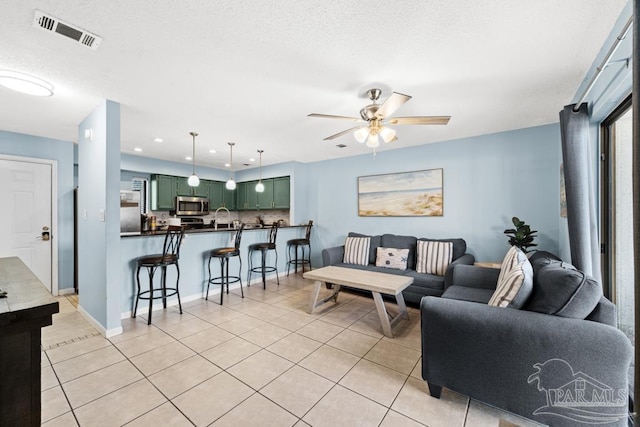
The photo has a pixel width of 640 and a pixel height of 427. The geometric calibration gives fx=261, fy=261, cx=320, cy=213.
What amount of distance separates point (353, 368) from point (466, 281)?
1.73m

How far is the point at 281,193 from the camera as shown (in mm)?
6148

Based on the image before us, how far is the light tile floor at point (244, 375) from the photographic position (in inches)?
65.7

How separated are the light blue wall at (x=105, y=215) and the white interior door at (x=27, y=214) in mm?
1571

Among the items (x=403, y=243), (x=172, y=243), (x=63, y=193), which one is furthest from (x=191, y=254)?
(x=403, y=243)

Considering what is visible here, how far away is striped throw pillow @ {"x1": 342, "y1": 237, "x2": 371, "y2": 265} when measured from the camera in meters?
4.53

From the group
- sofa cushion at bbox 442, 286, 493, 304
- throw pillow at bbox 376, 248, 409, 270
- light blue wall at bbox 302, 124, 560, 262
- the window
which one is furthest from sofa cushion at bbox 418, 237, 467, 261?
the window

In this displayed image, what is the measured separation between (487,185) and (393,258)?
1.77 meters

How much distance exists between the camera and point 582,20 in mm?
1617

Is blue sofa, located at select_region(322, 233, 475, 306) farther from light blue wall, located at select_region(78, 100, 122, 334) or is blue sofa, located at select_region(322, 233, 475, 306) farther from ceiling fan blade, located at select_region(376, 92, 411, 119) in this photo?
light blue wall, located at select_region(78, 100, 122, 334)

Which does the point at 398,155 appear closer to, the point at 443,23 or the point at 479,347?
the point at 443,23

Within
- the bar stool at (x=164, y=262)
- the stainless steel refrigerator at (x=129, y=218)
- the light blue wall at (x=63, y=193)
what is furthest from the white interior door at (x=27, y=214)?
the bar stool at (x=164, y=262)

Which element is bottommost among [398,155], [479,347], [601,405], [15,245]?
[601,405]

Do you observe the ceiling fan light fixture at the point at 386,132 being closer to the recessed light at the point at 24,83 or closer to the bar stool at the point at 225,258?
the bar stool at the point at 225,258

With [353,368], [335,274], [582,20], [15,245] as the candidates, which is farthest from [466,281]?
[15,245]
